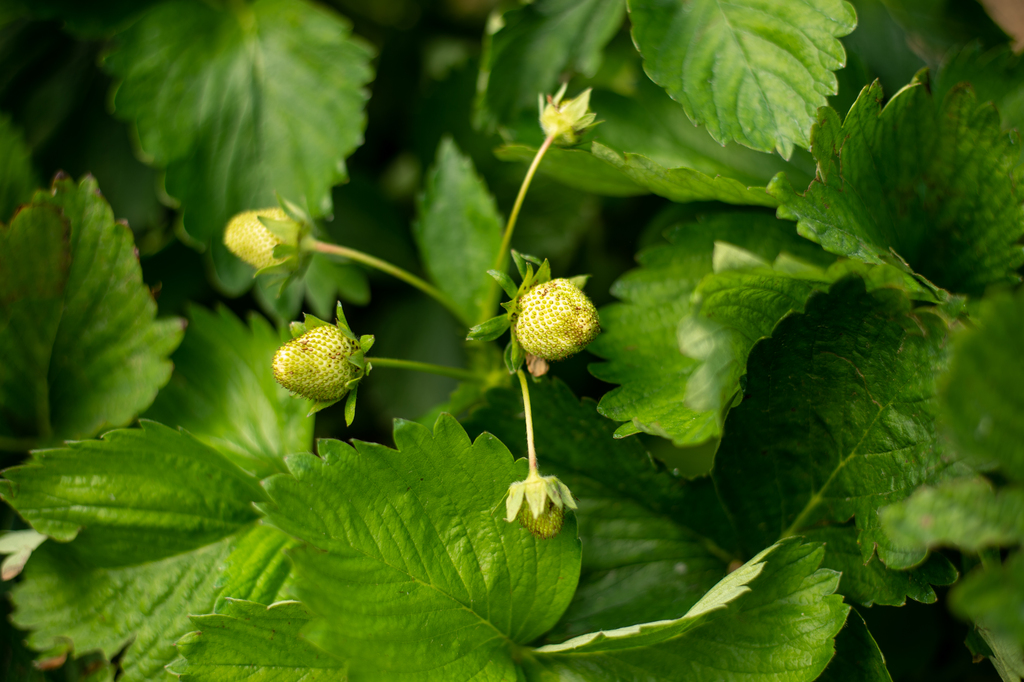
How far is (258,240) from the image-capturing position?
89 cm

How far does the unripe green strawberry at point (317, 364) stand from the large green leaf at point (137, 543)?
21 centimetres

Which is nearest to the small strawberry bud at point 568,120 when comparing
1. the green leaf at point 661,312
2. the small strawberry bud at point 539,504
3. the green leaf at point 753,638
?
the green leaf at point 661,312

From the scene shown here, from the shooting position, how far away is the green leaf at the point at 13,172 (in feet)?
3.39

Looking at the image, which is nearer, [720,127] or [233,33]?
[720,127]

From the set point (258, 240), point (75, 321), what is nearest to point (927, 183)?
point (258, 240)

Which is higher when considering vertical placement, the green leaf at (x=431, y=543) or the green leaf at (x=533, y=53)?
the green leaf at (x=533, y=53)

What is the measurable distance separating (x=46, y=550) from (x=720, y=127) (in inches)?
38.7

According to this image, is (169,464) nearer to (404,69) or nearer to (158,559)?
(158,559)

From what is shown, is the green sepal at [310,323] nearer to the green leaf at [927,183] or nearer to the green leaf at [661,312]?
the green leaf at [661,312]

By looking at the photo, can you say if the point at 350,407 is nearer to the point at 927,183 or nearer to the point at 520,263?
the point at 520,263

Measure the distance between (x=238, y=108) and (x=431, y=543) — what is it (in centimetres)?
78

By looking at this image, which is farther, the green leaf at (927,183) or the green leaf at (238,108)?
the green leaf at (238,108)

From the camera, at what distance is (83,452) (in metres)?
0.83

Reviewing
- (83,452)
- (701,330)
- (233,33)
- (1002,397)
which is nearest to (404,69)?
(233,33)
